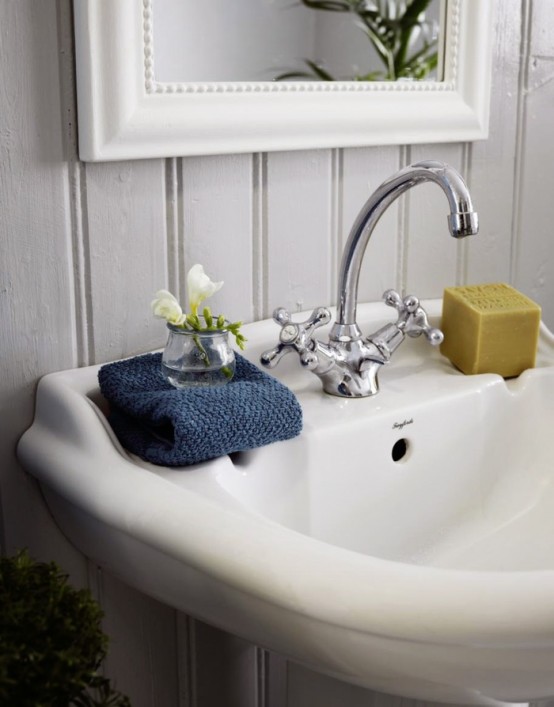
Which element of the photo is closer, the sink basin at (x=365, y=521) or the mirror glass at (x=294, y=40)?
the sink basin at (x=365, y=521)

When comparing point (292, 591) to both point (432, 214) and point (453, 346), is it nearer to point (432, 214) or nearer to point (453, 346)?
point (453, 346)

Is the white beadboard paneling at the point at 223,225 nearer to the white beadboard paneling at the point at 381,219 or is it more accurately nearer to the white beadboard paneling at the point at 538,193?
the white beadboard paneling at the point at 381,219

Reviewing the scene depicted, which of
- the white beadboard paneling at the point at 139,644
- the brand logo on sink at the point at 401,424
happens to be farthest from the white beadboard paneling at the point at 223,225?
the white beadboard paneling at the point at 139,644

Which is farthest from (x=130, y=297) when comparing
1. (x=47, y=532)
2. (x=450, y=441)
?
(x=450, y=441)

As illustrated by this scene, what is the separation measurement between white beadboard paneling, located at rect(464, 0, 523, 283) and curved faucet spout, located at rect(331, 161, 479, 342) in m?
0.35

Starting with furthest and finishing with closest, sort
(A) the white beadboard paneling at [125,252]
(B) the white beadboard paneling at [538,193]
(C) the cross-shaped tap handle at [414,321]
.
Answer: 1. (B) the white beadboard paneling at [538,193]
2. (C) the cross-shaped tap handle at [414,321]
3. (A) the white beadboard paneling at [125,252]

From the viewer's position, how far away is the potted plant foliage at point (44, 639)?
0.67m

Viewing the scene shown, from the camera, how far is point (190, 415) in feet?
2.97

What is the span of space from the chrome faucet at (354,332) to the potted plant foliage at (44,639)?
42 cm

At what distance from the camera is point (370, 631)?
70cm

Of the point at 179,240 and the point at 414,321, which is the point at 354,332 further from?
the point at 179,240

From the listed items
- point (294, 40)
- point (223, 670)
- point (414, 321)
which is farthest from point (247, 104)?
point (223, 670)

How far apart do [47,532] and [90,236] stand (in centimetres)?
32

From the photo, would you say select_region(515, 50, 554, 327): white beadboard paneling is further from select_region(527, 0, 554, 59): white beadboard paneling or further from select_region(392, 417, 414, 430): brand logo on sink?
select_region(392, 417, 414, 430): brand logo on sink
